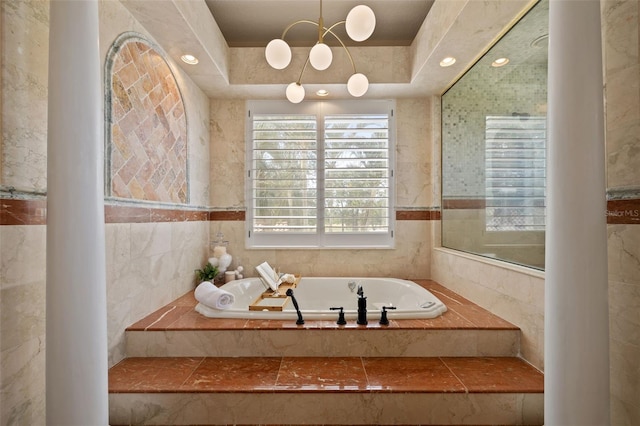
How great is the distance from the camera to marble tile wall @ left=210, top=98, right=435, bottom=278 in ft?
9.87

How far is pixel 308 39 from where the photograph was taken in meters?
2.76

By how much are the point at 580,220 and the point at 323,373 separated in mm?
1333

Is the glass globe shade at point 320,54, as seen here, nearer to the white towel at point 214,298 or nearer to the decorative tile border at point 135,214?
the decorative tile border at point 135,214

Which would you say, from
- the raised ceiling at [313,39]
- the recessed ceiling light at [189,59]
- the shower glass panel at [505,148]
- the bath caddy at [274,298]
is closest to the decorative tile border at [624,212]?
the shower glass panel at [505,148]

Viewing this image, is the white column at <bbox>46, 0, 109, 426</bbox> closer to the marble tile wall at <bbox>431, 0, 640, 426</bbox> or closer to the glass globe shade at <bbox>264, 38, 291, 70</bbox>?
the glass globe shade at <bbox>264, 38, 291, 70</bbox>

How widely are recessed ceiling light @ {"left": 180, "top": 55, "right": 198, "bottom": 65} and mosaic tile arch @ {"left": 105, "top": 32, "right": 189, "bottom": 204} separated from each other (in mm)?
146

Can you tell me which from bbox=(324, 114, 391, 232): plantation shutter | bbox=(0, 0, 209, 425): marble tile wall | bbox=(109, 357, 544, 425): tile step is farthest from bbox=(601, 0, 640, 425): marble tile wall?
bbox=(0, 0, 209, 425): marble tile wall

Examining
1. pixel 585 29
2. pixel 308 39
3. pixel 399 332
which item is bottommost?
pixel 399 332

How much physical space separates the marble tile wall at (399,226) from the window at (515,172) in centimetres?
81

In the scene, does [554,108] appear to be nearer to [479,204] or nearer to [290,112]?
[479,204]

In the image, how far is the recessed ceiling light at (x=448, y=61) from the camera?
227 centimetres

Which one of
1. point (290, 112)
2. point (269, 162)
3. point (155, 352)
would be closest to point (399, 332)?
point (155, 352)

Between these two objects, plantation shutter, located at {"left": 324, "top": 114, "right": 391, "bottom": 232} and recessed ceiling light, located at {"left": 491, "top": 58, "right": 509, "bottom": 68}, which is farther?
plantation shutter, located at {"left": 324, "top": 114, "right": 391, "bottom": 232}

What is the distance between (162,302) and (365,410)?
5.22 ft
